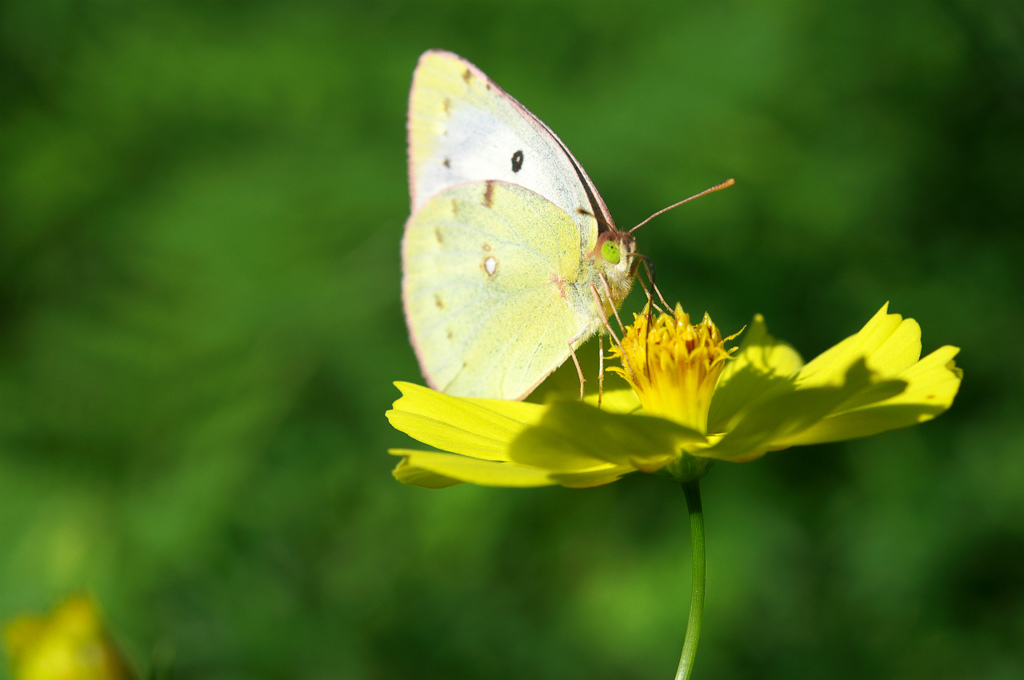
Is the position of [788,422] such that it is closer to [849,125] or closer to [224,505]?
[224,505]

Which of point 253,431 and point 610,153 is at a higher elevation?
point 610,153

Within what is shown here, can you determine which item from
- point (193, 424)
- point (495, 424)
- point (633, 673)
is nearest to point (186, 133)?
point (193, 424)

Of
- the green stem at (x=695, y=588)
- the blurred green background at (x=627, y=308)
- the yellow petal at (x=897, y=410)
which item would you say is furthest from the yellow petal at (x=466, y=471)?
the blurred green background at (x=627, y=308)

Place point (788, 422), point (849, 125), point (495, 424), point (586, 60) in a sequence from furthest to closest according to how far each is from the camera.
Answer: point (586, 60)
point (849, 125)
point (495, 424)
point (788, 422)

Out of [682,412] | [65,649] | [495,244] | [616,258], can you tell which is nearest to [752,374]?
[682,412]

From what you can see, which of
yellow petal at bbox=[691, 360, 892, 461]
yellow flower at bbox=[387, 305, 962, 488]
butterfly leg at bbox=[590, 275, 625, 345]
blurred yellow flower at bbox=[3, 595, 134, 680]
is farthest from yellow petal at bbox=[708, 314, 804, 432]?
blurred yellow flower at bbox=[3, 595, 134, 680]

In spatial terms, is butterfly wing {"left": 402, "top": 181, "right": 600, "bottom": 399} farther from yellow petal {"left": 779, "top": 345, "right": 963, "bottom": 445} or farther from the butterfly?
yellow petal {"left": 779, "top": 345, "right": 963, "bottom": 445}

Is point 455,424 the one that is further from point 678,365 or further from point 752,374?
point 752,374
